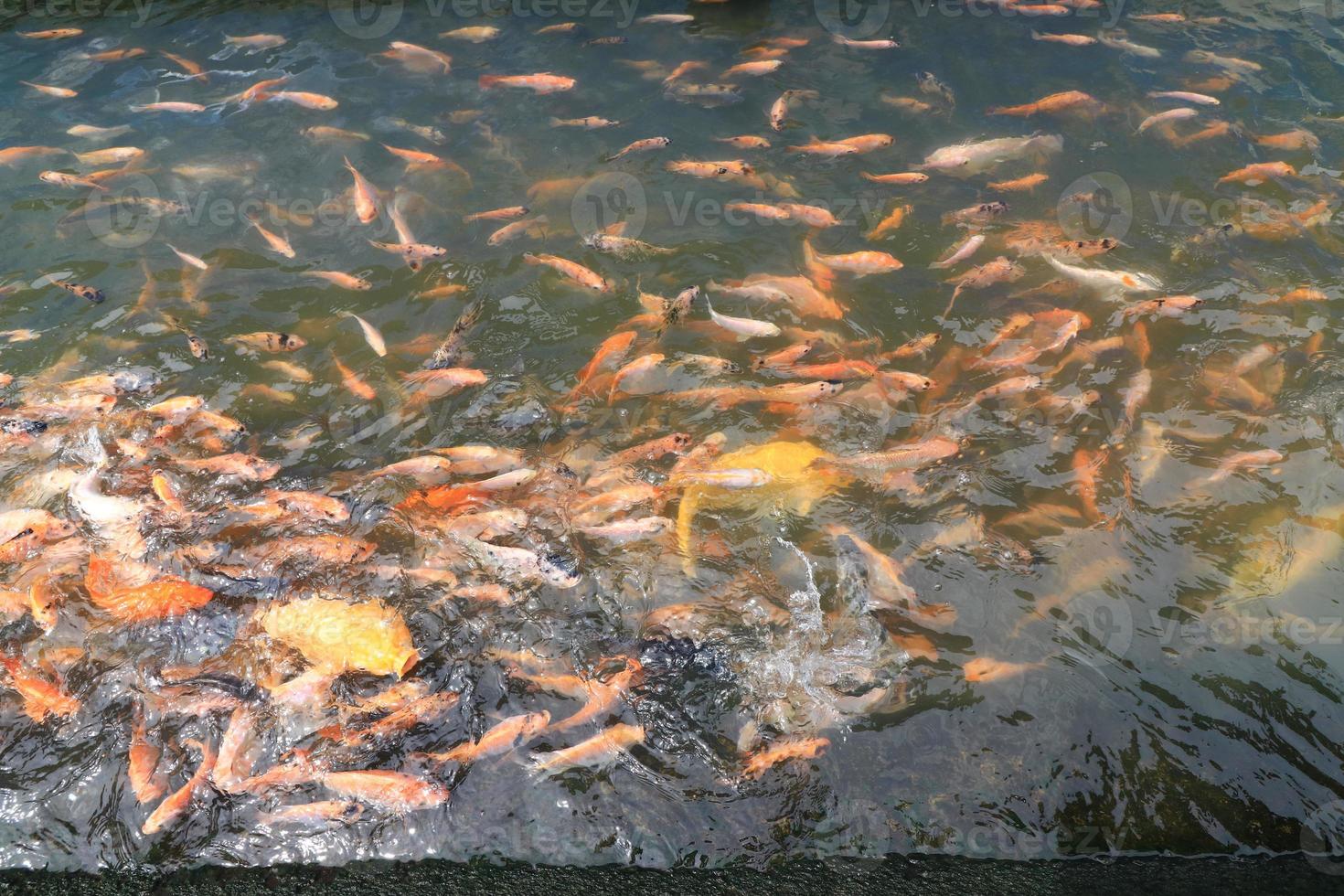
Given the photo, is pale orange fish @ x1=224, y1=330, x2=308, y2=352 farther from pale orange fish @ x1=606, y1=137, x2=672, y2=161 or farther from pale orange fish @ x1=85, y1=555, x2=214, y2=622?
pale orange fish @ x1=606, y1=137, x2=672, y2=161

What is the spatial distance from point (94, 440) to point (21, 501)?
0.56m

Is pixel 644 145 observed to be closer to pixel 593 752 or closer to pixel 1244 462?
pixel 1244 462

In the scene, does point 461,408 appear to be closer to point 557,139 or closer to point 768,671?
point 768,671

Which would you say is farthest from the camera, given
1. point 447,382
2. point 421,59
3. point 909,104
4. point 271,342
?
point 421,59

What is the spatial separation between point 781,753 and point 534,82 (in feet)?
25.0

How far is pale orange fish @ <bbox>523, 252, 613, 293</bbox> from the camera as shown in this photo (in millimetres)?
6758

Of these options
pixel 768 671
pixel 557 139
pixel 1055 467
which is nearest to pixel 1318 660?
pixel 1055 467

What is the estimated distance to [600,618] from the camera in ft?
15.1

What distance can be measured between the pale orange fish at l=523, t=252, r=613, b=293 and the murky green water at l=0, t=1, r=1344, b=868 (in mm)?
86

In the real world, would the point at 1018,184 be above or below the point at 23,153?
above

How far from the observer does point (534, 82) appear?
8.95 m

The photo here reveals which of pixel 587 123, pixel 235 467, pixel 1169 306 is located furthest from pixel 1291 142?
pixel 235 467

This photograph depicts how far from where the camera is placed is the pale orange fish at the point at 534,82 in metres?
8.91

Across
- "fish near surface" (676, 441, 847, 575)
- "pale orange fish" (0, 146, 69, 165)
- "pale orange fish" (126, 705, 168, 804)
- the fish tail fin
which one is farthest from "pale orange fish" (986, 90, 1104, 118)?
"pale orange fish" (0, 146, 69, 165)
